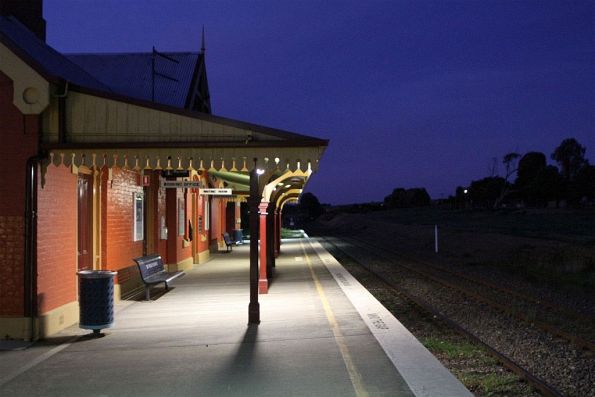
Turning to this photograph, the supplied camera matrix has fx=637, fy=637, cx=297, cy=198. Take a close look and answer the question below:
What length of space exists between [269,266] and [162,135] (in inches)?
359

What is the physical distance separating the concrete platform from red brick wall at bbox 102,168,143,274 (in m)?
1.05

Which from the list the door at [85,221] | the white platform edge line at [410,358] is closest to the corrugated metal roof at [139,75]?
the door at [85,221]

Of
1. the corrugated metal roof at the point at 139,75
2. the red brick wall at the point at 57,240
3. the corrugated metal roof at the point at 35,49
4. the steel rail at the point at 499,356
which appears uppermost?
the corrugated metal roof at the point at 139,75

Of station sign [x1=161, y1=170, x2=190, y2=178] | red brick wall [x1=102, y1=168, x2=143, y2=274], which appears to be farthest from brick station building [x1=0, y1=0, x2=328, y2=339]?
station sign [x1=161, y1=170, x2=190, y2=178]

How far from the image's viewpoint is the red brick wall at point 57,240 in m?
8.69

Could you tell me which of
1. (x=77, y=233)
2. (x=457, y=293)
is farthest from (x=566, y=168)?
(x=77, y=233)

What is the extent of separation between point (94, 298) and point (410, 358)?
14.7 feet

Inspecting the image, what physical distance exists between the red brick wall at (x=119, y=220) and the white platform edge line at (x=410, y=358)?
467cm

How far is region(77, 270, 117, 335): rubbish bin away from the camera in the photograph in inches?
348

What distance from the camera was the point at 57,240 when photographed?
9.20 m

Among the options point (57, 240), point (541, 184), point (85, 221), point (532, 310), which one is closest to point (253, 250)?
point (57, 240)

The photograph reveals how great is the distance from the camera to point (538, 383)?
6762 millimetres

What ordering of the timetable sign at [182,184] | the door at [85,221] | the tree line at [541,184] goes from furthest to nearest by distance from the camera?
the tree line at [541,184] → the timetable sign at [182,184] → the door at [85,221]

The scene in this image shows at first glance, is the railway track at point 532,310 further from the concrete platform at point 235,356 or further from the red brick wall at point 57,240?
the red brick wall at point 57,240
